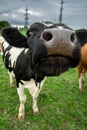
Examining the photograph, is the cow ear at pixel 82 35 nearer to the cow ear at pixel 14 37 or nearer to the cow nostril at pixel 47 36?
the cow ear at pixel 14 37

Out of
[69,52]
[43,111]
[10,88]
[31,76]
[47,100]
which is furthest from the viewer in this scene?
[10,88]

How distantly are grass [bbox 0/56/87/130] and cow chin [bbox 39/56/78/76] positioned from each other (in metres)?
2.67

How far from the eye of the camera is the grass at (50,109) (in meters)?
6.99

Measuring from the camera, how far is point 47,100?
8.15 meters

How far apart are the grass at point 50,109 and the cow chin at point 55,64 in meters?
2.67

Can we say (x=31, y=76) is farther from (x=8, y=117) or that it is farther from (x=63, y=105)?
(x=63, y=105)

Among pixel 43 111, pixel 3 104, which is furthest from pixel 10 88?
pixel 43 111

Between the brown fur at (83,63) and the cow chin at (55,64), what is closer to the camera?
the cow chin at (55,64)

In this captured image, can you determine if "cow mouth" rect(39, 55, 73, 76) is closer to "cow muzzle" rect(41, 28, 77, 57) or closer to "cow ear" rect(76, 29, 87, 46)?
"cow muzzle" rect(41, 28, 77, 57)

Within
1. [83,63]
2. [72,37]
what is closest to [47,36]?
[72,37]

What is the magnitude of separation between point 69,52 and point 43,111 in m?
3.65

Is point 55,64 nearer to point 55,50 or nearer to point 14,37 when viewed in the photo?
point 55,50

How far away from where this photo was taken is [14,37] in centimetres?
521

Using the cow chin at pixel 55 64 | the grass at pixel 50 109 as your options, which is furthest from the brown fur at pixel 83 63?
the cow chin at pixel 55 64
